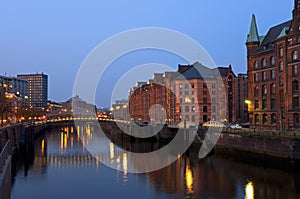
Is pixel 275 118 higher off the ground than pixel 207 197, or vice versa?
pixel 275 118

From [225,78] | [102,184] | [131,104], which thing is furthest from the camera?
[131,104]

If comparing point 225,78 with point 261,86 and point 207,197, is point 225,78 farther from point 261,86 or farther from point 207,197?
point 207,197

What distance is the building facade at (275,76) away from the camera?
5729cm

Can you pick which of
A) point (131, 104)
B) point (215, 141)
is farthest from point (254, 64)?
point (131, 104)

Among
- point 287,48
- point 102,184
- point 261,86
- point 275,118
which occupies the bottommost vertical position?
point 102,184

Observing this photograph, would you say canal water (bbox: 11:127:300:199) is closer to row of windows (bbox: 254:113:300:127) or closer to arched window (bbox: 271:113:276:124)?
row of windows (bbox: 254:113:300:127)

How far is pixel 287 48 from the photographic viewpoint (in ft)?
192

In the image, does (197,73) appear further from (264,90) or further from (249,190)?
(249,190)

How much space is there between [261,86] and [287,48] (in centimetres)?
1144

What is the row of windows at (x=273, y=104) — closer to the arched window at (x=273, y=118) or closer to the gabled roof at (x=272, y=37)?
the arched window at (x=273, y=118)

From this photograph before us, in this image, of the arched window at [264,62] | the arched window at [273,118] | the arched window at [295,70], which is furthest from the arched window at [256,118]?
the arched window at [295,70]

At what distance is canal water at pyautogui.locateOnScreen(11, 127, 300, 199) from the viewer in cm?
3438

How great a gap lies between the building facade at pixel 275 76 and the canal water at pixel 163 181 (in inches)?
517

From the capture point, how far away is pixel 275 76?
6347cm
